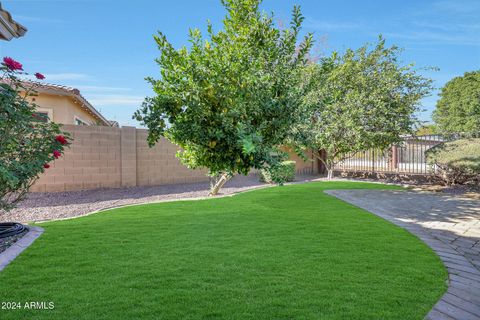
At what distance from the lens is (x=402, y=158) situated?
591 inches

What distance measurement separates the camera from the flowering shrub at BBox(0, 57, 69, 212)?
4.02 meters

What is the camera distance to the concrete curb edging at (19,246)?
3754 millimetres

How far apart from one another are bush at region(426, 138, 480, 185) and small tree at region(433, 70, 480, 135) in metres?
23.7

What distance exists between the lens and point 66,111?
431 inches

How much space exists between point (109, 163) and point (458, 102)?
39976 millimetres

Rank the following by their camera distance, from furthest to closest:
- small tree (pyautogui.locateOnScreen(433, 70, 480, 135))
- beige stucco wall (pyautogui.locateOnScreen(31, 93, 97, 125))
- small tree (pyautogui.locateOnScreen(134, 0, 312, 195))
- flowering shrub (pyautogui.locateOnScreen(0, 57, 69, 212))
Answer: small tree (pyautogui.locateOnScreen(433, 70, 480, 135))
beige stucco wall (pyautogui.locateOnScreen(31, 93, 97, 125))
flowering shrub (pyautogui.locateOnScreen(0, 57, 69, 212))
small tree (pyautogui.locateOnScreen(134, 0, 312, 195))

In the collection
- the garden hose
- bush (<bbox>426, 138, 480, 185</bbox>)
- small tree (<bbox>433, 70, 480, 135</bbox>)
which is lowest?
the garden hose

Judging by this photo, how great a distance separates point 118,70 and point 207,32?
9.32 meters

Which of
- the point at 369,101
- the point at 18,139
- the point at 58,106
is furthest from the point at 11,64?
the point at 369,101

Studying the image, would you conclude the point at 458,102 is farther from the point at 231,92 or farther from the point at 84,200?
the point at 231,92

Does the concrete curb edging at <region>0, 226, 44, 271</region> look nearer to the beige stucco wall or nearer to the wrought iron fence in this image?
the beige stucco wall

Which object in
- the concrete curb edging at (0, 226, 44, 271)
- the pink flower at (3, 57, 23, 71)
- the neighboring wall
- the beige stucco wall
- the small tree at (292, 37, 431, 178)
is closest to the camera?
the concrete curb edging at (0, 226, 44, 271)

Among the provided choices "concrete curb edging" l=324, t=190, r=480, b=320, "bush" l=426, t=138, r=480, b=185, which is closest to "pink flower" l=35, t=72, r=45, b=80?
"concrete curb edging" l=324, t=190, r=480, b=320

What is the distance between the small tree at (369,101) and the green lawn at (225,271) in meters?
7.84
